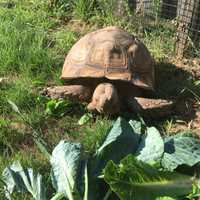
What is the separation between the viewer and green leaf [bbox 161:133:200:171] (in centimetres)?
338

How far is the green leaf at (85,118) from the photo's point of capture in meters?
4.26

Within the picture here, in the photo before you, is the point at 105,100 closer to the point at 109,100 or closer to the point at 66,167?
the point at 109,100

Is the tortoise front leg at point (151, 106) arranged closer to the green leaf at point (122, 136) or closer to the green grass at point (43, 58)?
the green grass at point (43, 58)

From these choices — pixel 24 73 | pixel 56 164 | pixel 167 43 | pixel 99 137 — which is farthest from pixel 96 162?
pixel 167 43

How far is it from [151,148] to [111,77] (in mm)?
1019

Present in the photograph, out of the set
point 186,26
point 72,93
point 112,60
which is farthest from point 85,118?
point 186,26

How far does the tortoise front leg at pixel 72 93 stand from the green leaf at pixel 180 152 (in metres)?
0.99

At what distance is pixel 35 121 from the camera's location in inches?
166

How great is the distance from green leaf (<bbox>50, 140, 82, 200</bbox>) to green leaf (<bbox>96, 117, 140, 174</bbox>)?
17 cm

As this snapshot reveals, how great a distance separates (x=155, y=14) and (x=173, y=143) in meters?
2.36

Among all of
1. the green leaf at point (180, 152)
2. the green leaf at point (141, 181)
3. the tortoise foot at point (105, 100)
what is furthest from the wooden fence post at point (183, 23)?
the green leaf at point (141, 181)

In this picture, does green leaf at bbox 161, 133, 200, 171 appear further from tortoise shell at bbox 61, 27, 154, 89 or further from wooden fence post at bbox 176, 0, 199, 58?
wooden fence post at bbox 176, 0, 199, 58

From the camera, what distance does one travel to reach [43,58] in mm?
5055

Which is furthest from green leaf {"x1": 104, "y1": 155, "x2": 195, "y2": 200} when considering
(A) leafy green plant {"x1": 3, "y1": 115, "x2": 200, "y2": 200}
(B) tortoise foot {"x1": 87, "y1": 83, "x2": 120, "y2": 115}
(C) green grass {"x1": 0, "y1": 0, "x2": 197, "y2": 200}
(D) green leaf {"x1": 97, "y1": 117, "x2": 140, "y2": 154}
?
(B) tortoise foot {"x1": 87, "y1": 83, "x2": 120, "y2": 115}
